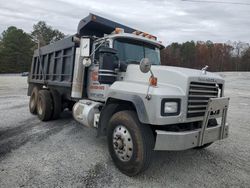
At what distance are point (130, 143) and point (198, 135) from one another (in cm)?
106

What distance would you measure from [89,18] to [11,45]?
70.3m

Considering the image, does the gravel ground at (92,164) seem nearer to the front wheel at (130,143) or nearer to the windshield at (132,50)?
the front wheel at (130,143)

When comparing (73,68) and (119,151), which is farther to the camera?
(73,68)

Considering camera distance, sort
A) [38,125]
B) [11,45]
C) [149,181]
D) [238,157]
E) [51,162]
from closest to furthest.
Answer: [149,181] → [51,162] → [238,157] → [38,125] → [11,45]

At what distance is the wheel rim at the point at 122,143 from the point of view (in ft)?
12.5

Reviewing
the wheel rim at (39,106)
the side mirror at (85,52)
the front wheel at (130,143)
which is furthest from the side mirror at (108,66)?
the wheel rim at (39,106)

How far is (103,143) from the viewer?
544cm

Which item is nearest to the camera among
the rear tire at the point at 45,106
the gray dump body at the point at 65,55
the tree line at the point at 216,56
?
the gray dump body at the point at 65,55

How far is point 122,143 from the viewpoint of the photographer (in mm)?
3934

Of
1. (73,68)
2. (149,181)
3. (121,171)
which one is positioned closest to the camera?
(149,181)

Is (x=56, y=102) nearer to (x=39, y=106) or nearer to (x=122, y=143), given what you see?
(x=39, y=106)

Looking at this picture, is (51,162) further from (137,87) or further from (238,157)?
(238,157)

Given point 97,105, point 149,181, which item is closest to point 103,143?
point 97,105

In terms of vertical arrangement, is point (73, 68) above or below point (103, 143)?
above
